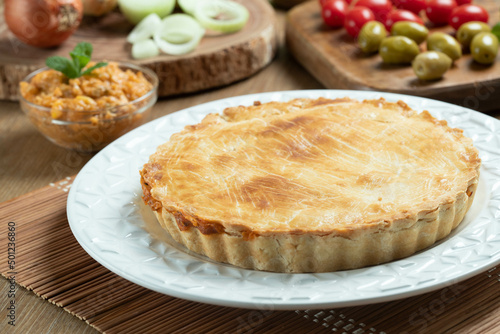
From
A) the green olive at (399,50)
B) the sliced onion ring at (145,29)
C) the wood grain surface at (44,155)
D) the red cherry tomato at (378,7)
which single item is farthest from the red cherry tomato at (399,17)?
the sliced onion ring at (145,29)

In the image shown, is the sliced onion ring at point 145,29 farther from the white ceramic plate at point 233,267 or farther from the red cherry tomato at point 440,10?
the red cherry tomato at point 440,10

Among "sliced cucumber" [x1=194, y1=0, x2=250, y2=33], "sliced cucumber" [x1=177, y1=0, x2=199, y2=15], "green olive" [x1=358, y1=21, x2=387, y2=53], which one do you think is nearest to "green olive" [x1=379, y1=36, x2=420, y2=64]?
"green olive" [x1=358, y1=21, x2=387, y2=53]

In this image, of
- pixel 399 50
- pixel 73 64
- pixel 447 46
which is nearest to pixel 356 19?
pixel 399 50

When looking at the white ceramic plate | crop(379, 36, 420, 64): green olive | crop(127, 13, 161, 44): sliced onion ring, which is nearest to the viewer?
the white ceramic plate

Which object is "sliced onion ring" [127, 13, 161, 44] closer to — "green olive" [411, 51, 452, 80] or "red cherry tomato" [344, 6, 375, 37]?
"red cherry tomato" [344, 6, 375, 37]

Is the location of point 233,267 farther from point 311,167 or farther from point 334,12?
point 334,12
